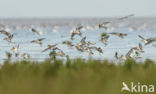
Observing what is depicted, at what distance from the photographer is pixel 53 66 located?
42.0 feet

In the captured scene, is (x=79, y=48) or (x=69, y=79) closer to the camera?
(x=69, y=79)

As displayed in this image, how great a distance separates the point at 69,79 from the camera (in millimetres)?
10141

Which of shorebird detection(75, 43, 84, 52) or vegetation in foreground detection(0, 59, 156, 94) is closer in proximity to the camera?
vegetation in foreground detection(0, 59, 156, 94)

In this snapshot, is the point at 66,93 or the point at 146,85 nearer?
the point at 66,93

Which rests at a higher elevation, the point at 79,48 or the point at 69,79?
the point at 69,79

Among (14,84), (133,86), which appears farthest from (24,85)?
(133,86)

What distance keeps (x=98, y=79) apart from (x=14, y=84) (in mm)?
1605

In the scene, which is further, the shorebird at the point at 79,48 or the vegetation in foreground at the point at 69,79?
the shorebird at the point at 79,48

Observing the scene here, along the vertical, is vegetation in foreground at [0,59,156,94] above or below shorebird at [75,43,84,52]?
above

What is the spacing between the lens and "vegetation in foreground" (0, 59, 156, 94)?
9000 millimetres

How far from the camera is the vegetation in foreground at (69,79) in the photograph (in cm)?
900

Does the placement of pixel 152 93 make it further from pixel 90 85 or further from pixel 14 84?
pixel 14 84

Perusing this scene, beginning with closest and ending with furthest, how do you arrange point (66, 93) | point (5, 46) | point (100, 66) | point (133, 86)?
point (66, 93) → point (133, 86) → point (100, 66) → point (5, 46)

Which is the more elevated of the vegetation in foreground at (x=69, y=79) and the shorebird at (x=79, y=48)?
the vegetation in foreground at (x=69, y=79)
